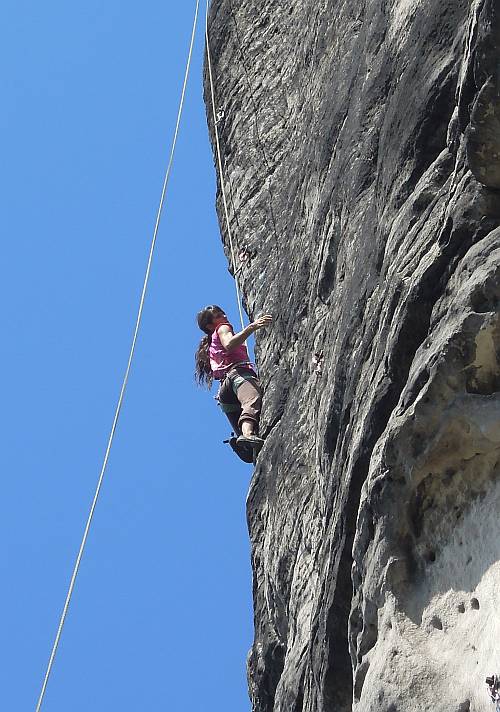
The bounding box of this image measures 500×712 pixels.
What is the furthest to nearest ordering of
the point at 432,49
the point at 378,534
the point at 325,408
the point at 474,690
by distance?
the point at 325,408 < the point at 432,49 < the point at 378,534 < the point at 474,690

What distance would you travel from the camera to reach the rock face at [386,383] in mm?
5949

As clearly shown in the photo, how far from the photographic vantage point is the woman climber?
10.3 m

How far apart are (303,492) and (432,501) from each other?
2632 millimetres

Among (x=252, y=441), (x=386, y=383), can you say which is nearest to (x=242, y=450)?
(x=252, y=441)

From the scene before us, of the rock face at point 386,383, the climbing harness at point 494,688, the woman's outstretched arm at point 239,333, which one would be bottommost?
the climbing harness at point 494,688

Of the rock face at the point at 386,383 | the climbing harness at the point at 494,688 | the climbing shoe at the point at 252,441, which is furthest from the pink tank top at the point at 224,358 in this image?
the climbing harness at the point at 494,688

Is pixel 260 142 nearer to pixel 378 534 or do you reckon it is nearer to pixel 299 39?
pixel 299 39

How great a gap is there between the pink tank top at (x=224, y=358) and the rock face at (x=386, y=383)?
0.59m

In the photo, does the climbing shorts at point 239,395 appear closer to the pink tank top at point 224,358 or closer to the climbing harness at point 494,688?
the pink tank top at point 224,358

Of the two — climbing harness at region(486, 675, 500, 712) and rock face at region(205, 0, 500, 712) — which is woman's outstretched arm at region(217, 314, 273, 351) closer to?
rock face at region(205, 0, 500, 712)

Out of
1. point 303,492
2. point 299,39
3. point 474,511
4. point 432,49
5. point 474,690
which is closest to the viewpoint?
point 474,690

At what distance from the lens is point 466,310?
5.97 meters

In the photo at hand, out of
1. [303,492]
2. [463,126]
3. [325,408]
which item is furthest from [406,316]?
[303,492]

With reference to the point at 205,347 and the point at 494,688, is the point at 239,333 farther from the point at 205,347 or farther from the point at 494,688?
the point at 494,688
